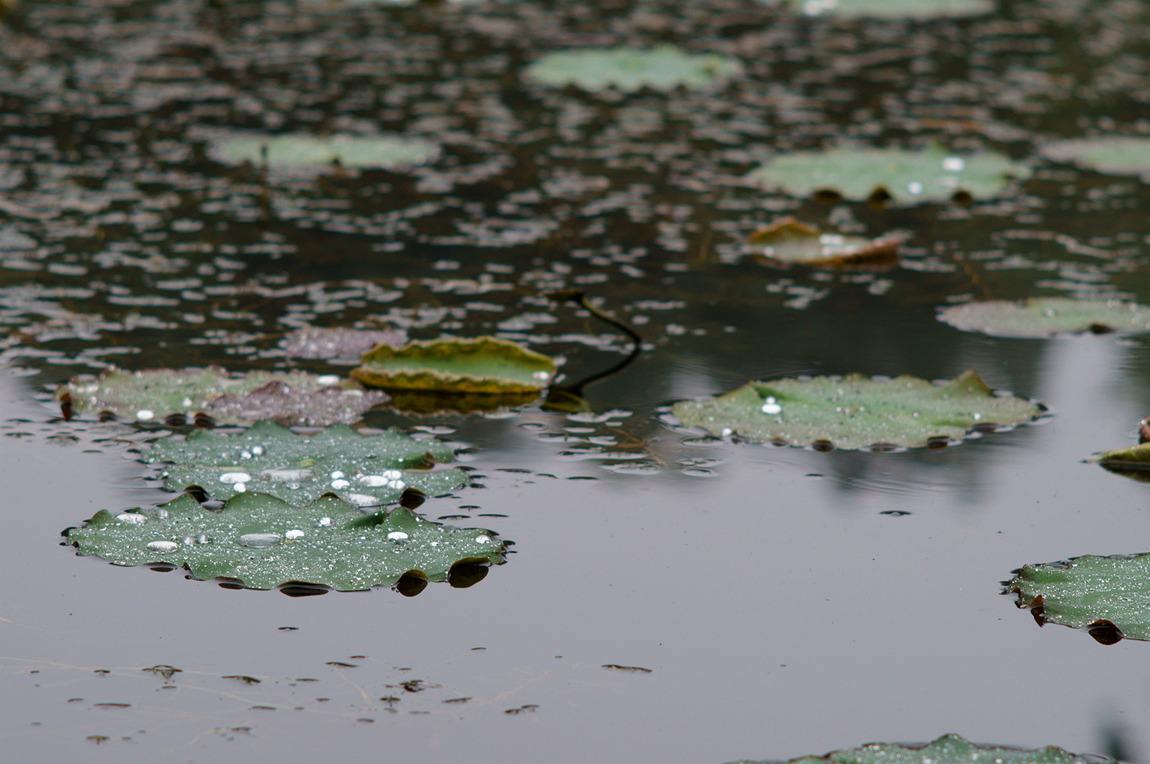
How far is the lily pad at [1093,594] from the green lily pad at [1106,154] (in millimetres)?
3115

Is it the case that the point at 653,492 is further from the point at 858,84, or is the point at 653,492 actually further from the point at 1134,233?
the point at 858,84

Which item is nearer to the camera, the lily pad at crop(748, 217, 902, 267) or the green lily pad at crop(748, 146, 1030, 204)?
the lily pad at crop(748, 217, 902, 267)

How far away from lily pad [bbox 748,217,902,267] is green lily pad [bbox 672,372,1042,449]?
1022 mm

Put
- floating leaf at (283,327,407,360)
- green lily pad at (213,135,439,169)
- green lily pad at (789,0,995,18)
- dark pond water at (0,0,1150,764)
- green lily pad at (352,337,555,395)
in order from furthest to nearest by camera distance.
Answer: green lily pad at (789,0,995,18) < green lily pad at (213,135,439,169) < floating leaf at (283,327,407,360) < green lily pad at (352,337,555,395) < dark pond water at (0,0,1150,764)

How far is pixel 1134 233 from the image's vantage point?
481cm

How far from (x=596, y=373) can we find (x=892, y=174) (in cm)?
194

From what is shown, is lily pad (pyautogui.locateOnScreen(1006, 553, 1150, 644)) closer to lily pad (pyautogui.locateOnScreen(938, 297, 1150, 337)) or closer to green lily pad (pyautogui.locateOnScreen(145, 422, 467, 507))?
green lily pad (pyautogui.locateOnScreen(145, 422, 467, 507))

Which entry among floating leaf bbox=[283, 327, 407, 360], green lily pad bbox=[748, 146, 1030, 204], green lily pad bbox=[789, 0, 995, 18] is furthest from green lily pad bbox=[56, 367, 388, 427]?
green lily pad bbox=[789, 0, 995, 18]

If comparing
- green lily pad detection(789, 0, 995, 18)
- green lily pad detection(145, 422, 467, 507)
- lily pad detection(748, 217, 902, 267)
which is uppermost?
green lily pad detection(789, 0, 995, 18)

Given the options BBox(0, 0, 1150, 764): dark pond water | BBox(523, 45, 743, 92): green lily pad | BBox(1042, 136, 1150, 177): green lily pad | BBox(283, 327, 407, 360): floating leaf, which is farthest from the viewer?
BBox(523, 45, 743, 92): green lily pad

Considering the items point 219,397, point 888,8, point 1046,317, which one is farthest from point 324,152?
point 888,8

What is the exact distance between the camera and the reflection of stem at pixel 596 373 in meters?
3.52

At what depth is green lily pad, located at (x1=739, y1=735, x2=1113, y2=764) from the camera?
2012 mm

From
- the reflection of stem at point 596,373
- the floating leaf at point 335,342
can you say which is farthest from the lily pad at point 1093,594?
the floating leaf at point 335,342
